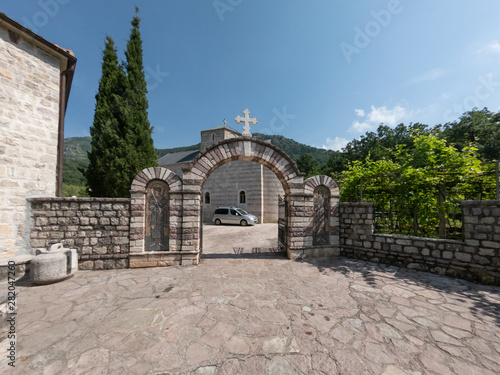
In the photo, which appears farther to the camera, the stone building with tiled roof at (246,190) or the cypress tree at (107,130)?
the stone building with tiled roof at (246,190)

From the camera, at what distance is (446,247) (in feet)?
13.8

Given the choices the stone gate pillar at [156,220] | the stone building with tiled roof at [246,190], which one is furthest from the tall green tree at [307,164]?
the stone gate pillar at [156,220]

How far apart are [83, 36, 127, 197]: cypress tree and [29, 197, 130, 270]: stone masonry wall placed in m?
5.14

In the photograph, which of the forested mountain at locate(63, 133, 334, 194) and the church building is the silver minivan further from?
the forested mountain at locate(63, 133, 334, 194)

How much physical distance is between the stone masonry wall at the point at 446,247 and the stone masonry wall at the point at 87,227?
643cm

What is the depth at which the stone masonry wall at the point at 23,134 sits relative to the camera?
4.29 m

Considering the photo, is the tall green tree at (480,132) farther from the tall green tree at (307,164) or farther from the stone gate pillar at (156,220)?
the stone gate pillar at (156,220)

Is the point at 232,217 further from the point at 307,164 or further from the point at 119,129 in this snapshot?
the point at 307,164

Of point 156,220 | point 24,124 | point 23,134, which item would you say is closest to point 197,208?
point 156,220

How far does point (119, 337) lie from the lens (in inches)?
91.8

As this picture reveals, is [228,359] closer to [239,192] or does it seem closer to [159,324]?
[159,324]

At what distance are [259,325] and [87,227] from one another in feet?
15.6

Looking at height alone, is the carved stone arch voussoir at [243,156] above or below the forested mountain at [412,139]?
below

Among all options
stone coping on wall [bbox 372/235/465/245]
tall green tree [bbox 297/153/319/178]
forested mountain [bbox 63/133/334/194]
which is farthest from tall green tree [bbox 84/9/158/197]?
tall green tree [bbox 297/153/319/178]
